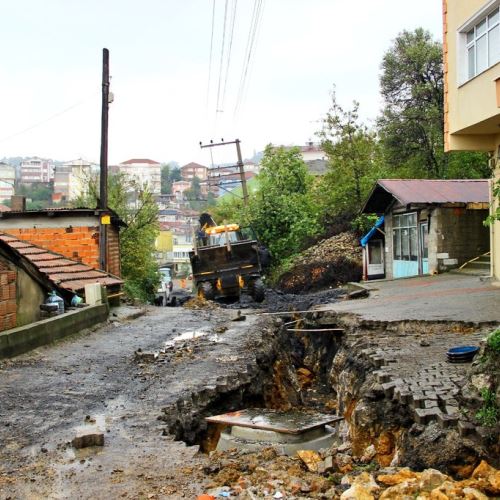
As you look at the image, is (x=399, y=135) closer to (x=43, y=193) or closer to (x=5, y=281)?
(x=5, y=281)

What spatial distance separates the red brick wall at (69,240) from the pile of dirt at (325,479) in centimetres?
1524

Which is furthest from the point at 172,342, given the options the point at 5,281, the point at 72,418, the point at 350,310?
the point at 72,418

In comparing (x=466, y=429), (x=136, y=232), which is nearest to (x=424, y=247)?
(x=136, y=232)

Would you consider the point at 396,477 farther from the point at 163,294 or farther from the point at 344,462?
the point at 163,294

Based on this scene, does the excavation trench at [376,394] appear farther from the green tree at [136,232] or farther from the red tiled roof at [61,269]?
the green tree at [136,232]

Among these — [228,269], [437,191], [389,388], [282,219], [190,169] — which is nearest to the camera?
[389,388]

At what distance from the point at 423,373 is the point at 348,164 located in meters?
28.6

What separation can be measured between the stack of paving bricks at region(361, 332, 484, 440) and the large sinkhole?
5.78 ft

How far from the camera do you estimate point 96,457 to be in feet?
18.9

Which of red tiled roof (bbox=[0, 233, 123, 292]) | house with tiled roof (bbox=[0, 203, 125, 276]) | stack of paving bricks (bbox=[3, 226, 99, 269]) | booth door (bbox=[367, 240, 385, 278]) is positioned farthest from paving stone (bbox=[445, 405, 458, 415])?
booth door (bbox=[367, 240, 385, 278])

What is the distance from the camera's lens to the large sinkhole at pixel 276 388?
7.68 metres

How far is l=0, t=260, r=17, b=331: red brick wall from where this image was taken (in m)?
11.1

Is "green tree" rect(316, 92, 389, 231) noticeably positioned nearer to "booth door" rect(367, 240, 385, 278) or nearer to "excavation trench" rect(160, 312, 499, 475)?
"booth door" rect(367, 240, 385, 278)

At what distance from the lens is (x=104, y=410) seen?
7461mm
